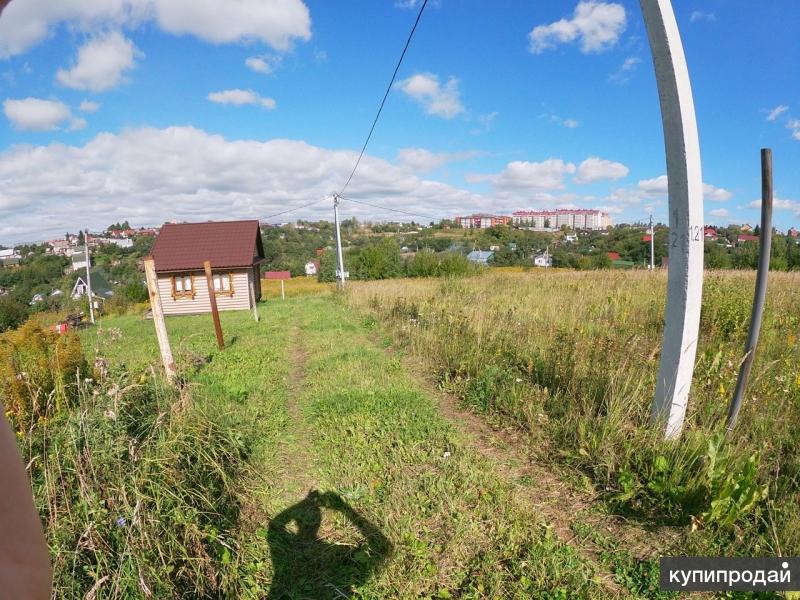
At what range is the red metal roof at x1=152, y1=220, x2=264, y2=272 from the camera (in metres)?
19.5

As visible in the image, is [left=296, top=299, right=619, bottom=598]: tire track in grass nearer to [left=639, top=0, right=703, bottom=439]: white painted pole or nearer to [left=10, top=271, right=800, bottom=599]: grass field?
[left=10, top=271, right=800, bottom=599]: grass field

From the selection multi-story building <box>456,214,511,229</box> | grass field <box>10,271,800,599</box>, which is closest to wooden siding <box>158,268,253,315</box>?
grass field <box>10,271,800,599</box>

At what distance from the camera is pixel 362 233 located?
97875 millimetres

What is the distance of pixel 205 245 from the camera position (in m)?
20.3

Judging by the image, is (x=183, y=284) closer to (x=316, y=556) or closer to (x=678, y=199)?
(x=316, y=556)

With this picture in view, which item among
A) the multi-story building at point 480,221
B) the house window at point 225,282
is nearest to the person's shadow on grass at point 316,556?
the house window at point 225,282

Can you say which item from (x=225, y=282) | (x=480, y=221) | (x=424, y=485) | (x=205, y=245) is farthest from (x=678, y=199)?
(x=480, y=221)

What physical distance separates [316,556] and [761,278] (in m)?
3.58

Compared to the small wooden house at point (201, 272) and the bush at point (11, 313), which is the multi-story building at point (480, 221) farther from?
the bush at point (11, 313)

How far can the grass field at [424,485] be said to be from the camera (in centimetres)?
234

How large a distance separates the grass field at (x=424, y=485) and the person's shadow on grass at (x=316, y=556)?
1 cm

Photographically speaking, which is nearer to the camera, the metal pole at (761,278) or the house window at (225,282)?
the metal pole at (761,278)

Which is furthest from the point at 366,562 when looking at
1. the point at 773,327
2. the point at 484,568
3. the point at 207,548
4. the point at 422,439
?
the point at 773,327

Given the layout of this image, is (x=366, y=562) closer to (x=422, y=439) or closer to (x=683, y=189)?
(x=422, y=439)
